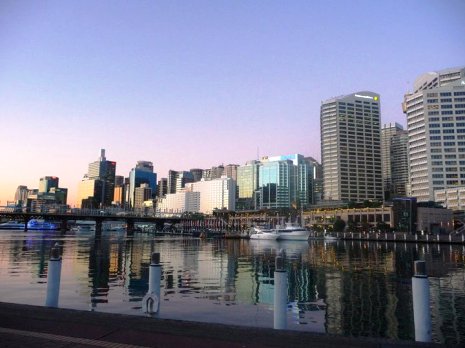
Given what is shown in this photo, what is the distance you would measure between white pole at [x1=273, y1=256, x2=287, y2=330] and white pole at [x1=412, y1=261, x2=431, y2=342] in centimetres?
260

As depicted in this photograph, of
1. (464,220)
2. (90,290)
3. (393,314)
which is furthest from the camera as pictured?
(464,220)

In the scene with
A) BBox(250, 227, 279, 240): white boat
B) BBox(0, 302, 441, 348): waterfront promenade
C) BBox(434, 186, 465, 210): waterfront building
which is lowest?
BBox(250, 227, 279, 240): white boat

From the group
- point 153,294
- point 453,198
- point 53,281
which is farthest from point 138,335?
point 453,198

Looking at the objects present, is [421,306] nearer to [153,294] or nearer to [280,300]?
[280,300]

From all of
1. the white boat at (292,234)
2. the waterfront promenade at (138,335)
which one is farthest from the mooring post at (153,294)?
the white boat at (292,234)

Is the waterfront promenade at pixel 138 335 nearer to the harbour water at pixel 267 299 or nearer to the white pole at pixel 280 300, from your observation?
the white pole at pixel 280 300

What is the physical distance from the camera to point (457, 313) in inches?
603

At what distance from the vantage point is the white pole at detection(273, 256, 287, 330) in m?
8.76

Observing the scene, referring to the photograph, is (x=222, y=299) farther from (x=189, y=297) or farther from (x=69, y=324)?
(x=69, y=324)

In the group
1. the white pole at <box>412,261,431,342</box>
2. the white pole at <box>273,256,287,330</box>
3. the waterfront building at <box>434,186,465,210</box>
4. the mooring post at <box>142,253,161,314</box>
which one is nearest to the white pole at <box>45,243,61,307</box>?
the mooring post at <box>142,253,161,314</box>

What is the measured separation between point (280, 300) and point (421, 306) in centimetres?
277

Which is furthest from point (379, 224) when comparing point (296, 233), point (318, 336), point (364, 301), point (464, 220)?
point (318, 336)

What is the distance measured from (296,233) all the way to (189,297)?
4693 inches

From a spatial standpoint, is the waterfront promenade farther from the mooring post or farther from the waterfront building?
the waterfront building
